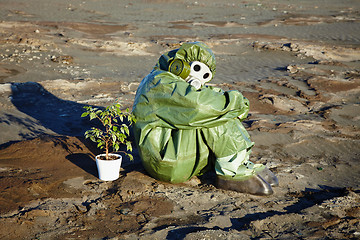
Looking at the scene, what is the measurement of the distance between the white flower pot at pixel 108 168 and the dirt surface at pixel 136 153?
10cm

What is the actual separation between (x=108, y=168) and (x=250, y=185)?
1373mm

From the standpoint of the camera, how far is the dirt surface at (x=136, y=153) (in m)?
3.07

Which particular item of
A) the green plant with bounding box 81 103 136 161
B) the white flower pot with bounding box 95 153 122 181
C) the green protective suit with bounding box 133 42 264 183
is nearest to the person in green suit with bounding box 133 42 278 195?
the green protective suit with bounding box 133 42 264 183

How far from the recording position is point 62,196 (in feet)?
11.3

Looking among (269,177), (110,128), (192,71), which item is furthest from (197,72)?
(269,177)

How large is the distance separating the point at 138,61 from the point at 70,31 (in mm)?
4642

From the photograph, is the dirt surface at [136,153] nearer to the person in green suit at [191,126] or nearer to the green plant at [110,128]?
the person in green suit at [191,126]

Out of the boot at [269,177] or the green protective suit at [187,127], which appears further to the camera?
the boot at [269,177]

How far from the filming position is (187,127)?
133 inches

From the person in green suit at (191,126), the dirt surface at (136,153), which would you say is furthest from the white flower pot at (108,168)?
the person in green suit at (191,126)

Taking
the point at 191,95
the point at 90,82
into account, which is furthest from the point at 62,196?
the point at 90,82

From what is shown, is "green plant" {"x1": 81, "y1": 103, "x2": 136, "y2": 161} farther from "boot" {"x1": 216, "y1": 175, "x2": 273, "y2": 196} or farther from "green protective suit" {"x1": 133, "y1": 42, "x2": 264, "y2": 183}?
"boot" {"x1": 216, "y1": 175, "x2": 273, "y2": 196}

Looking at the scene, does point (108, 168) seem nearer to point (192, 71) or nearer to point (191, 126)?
point (191, 126)

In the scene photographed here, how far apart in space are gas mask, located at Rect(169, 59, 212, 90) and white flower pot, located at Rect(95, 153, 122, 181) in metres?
1.02
